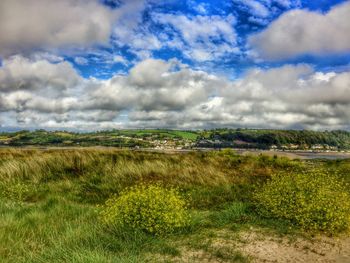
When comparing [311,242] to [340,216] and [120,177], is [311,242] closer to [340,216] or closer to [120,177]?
[340,216]

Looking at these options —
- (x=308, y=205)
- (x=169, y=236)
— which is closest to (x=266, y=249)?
(x=169, y=236)

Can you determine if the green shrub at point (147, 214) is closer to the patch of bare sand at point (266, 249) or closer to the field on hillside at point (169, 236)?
the field on hillside at point (169, 236)

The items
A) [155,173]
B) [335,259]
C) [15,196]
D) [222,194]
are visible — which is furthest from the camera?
[155,173]

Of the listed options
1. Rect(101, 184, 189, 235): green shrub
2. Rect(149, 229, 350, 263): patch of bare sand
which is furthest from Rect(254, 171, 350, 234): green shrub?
Rect(101, 184, 189, 235): green shrub

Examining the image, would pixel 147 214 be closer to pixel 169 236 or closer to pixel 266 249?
pixel 169 236

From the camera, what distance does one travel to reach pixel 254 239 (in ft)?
28.8

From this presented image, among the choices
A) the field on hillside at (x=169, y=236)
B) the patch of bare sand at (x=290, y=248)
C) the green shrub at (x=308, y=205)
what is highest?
the green shrub at (x=308, y=205)

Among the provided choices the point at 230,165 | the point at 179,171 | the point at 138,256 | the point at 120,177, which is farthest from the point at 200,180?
the point at 138,256

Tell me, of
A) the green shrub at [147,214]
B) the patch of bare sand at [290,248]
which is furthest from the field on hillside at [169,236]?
the green shrub at [147,214]

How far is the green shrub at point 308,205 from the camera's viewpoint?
31.4 feet

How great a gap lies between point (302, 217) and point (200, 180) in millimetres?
8456

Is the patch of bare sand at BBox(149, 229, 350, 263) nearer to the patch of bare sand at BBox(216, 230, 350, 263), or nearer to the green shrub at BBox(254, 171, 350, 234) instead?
the patch of bare sand at BBox(216, 230, 350, 263)

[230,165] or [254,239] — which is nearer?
[254,239]

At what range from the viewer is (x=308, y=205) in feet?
32.1
